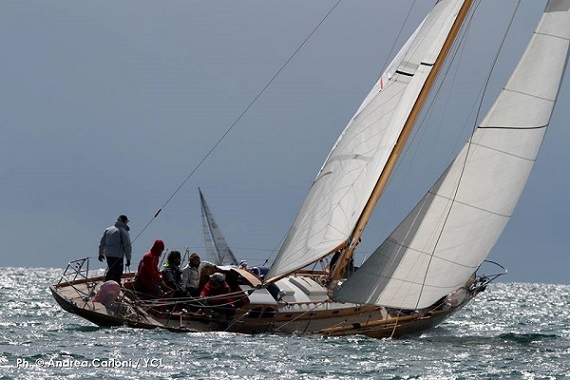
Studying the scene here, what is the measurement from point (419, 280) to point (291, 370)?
420cm

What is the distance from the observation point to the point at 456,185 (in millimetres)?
23375

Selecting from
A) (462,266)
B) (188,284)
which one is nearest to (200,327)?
(188,284)

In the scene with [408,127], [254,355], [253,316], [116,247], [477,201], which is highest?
[408,127]

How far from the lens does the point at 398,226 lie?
23.6 metres

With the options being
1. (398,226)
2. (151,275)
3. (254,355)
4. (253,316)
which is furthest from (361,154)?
(254,355)

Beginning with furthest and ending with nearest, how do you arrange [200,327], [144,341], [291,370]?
[200,327], [144,341], [291,370]

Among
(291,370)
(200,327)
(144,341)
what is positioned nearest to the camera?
(291,370)

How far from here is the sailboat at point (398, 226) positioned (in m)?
23.2

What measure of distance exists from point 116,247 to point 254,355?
5513mm

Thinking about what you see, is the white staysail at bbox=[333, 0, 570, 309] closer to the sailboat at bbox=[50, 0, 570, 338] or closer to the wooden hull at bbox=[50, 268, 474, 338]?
the sailboat at bbox=[50, 0, 570, 338]

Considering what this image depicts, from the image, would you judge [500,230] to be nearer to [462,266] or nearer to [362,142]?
[462,266]

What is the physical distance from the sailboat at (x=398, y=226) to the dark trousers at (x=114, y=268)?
32 cm

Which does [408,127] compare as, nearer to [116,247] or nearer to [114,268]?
[116,247]

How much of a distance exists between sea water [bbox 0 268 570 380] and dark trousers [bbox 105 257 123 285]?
1.11m
